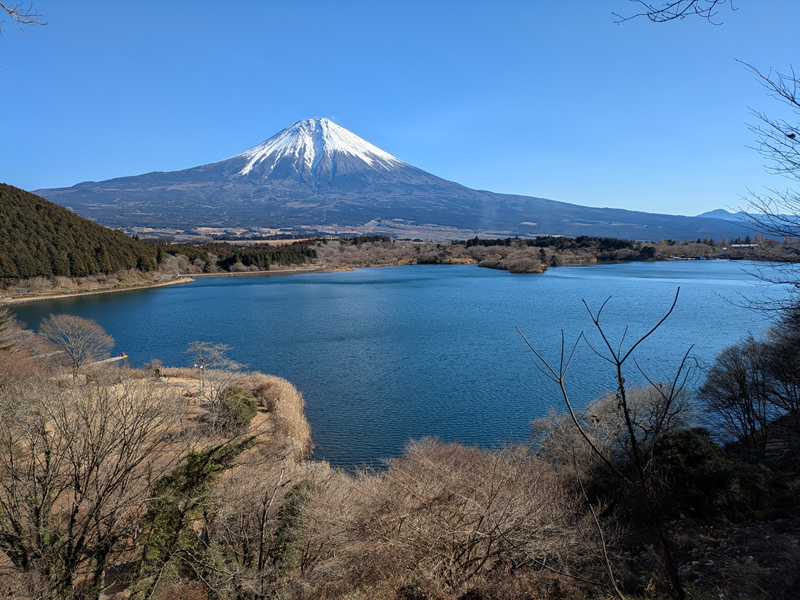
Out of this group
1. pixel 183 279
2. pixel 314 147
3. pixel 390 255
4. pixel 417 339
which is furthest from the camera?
pixel 314 147

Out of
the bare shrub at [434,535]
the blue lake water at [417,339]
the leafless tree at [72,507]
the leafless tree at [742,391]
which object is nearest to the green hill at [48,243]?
the blue lake water at [417,339]

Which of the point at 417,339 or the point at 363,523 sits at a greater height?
the point at 363,523

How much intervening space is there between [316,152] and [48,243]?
6045 inches

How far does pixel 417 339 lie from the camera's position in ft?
70.7

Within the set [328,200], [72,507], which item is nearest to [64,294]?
[72,507]

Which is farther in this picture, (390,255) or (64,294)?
(390,255)

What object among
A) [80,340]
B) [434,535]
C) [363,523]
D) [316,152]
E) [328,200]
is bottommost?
[80,340]

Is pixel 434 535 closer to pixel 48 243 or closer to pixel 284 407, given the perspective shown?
pixel 284 407

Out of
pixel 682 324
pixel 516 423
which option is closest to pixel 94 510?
pixel 516 423

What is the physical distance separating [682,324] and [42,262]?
151ft

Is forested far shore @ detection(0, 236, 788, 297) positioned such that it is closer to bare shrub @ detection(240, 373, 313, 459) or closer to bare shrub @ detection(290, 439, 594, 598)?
bare shrub @ detection(240, 373, 313, 459)

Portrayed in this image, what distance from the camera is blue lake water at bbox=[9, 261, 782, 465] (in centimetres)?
1231

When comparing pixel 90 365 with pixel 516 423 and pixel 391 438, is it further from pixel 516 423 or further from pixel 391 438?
pixel 516 423

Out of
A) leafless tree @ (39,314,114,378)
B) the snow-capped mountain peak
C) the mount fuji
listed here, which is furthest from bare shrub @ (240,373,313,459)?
the snow-capped mountain peak
